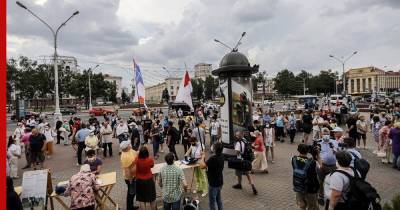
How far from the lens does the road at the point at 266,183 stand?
8.24 m

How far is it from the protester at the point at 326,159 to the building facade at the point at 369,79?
461 ft

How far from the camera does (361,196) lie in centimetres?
469

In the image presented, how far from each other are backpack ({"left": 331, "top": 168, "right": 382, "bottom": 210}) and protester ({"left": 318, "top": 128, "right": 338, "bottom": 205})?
256 cm

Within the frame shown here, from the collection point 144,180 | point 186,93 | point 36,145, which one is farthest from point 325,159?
point 36,145

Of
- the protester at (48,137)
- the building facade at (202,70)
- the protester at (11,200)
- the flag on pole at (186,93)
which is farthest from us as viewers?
the building facade at (202,70)

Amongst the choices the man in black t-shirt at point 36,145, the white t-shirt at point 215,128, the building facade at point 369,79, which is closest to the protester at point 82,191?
the man in black t-shirt at point 36,145

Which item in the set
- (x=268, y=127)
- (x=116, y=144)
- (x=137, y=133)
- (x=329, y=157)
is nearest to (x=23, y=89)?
(x=116, y=144)

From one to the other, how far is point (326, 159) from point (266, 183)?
9.51ft

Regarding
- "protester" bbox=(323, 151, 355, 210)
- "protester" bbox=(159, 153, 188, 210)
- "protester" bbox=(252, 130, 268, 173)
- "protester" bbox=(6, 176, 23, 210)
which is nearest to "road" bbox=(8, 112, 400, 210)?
"protester" bbox=(252, 130, 268, 173)

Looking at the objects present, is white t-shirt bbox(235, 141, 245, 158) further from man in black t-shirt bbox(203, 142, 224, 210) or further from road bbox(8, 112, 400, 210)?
man in black t-shirt bbox(203, 142, 224, 210)

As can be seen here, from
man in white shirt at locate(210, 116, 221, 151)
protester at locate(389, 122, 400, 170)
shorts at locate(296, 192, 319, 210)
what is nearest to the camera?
shorts at locate(296, 192, 319, 210)

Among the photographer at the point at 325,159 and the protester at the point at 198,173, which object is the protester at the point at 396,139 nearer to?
the photographer at the point at 325,159

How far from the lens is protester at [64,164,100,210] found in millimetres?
5957

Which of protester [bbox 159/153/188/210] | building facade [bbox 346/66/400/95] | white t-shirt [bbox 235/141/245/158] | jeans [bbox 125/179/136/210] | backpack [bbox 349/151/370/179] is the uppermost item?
building facade [bbox 346/66/400/95]
